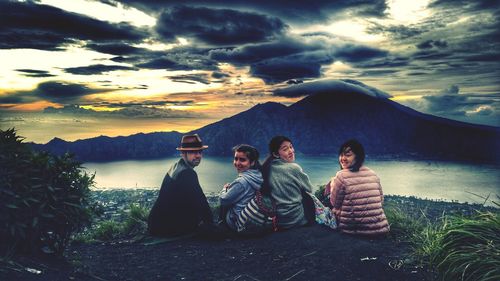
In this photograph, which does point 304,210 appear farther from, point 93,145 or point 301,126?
point 301,126

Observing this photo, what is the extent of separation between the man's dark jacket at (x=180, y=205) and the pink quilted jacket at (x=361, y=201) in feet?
7.90

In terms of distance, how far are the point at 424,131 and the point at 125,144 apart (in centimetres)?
13841

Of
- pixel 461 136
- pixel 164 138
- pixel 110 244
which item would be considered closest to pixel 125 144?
pixel 164 138

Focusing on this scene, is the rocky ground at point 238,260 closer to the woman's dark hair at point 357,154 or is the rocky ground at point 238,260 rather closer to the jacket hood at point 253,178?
the jacket hood at point 253,178

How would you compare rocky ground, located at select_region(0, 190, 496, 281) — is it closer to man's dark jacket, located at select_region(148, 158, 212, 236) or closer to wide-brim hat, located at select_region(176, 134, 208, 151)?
man's dark jacket, located at select_region(148, 158, 212, 236)

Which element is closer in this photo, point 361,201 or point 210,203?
point 361,201

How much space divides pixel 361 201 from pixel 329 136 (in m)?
167

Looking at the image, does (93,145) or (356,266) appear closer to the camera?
(356,266)

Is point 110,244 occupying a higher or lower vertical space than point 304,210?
lower

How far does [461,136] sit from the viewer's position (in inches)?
5792

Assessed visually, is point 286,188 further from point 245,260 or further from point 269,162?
point 245,260

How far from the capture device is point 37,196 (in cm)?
542

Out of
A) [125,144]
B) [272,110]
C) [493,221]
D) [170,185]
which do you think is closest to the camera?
[493,221]

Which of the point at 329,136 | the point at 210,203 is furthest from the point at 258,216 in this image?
the point at 329,136
